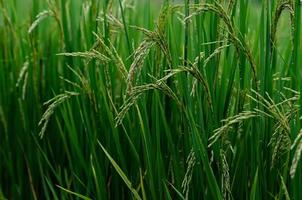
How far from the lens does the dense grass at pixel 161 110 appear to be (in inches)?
62.2

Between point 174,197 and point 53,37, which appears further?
point 53,37

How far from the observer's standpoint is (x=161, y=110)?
1781 millimetres

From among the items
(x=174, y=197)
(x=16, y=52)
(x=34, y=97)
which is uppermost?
(x=16, y=52)

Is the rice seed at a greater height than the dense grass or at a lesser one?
greater

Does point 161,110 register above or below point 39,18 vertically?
below

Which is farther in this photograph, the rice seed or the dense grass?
the rice seed

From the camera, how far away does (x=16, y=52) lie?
7.99ft

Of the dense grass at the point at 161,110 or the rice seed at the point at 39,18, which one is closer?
the dense grass at the point at 161,110

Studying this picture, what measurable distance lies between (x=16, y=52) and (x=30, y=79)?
19 centimetres

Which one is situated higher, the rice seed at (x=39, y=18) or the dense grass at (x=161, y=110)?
the rice seed at (x=39, y=18)

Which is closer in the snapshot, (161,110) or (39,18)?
(161,110)

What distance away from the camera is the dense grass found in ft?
5.18

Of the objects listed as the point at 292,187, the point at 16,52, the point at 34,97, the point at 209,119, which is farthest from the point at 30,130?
the point at 292,187

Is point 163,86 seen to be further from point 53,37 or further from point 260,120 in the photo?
point 53,37
